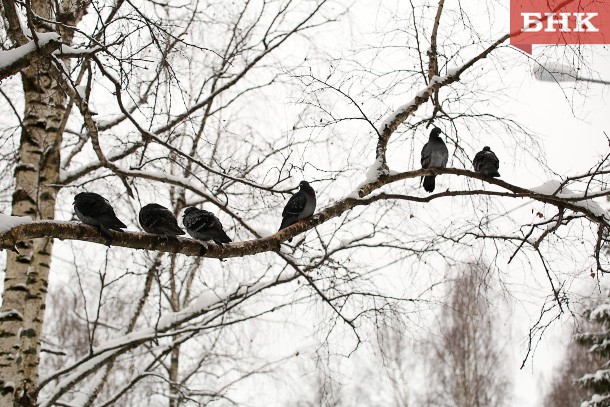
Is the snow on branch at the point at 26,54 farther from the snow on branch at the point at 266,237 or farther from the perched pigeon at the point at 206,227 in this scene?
the perched pigeon at the point at 206,227

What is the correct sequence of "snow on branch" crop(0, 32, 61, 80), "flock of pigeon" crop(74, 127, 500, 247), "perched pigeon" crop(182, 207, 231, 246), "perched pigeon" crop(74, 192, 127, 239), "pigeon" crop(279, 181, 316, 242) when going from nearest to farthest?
1. "snow on branch" crop(0, 32, 61, 80)
2. "perched pigeon" crop(74, 192, 127, 239)
3. "flock of pigeon" crop(74, 127, 500, 247)
4. "perched pigeon" crop(182, 207, 231, 246)
5. "pigeon" crop(279, 181, 316, 242)

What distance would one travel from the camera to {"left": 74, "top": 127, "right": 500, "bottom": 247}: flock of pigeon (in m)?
3.20

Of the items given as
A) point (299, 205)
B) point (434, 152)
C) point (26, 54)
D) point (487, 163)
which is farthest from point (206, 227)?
point (434, 152)

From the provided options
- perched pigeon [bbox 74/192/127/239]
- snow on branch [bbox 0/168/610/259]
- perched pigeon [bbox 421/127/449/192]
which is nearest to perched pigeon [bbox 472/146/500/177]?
perched pigeon [bbox 421/127/449/192]

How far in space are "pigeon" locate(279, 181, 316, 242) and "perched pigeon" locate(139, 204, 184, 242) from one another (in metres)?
1.10

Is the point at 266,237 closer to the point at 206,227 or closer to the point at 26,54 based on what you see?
the point at 206,227

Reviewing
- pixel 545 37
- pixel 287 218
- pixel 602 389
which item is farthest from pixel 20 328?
pixel 602 389

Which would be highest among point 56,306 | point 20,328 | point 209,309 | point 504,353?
point 56,306

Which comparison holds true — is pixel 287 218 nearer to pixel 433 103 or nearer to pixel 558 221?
pixel 433 103

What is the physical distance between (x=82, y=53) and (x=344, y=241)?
2992mm

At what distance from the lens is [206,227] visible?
3.69 meters

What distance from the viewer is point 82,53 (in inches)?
133

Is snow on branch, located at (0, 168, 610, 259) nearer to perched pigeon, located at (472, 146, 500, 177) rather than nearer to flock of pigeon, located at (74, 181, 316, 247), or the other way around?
flock of pigeon, located at (74, 181, 316, 247)

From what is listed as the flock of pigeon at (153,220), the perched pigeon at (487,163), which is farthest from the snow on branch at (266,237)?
the perched pigeon at (487,163)
